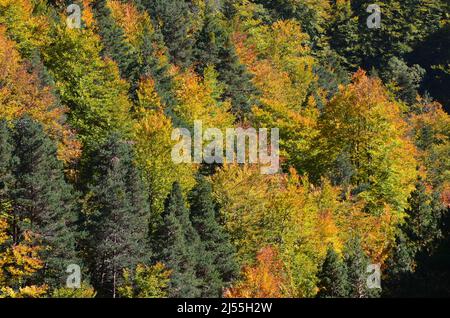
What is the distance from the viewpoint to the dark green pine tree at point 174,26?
3420 inches

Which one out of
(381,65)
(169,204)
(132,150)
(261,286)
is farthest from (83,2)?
(381,65)

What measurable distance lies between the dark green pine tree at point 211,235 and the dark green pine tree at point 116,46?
24.5 m

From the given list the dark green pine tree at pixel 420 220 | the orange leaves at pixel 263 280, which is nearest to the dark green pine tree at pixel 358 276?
the orange leaves at pixel 263 280

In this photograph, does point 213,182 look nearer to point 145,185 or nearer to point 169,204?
point 145,185

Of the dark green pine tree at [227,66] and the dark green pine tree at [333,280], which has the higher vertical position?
the dark green pine tree at [227,66]

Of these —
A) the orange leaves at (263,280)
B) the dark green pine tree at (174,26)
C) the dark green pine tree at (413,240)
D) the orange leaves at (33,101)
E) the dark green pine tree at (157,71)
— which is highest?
the dark green pine tree at (174,26)

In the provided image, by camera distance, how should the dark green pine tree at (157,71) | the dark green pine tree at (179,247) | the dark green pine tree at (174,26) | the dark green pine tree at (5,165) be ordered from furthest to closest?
the dark green pine tree at (174,26), the dark green pine tree at (157,71), the dark green pine tree at (5,165), the dark green pine tree at (179,247)

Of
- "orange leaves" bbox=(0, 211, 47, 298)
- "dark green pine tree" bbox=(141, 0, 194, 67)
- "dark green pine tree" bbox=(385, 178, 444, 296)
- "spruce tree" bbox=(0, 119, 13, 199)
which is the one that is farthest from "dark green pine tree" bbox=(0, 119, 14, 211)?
"dark green pine tree" bbox=(141, 0, 194, 67)

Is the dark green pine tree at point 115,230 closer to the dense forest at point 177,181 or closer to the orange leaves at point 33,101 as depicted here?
the dense forest at point 177,181

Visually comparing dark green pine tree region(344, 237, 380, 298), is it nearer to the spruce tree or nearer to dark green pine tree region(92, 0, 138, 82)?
the spruce tree

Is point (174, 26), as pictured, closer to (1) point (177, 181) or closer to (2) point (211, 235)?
(1) point (177, 181)

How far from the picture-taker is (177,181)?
5000 centimetres

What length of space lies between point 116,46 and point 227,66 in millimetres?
15417

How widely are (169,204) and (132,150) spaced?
9797mm
